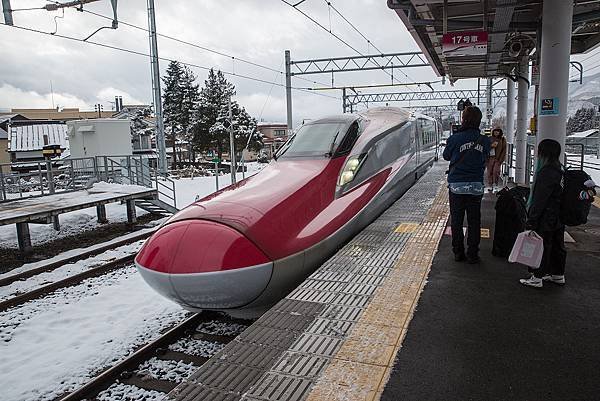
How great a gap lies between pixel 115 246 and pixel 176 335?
6311mm

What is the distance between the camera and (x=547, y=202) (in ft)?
12.9

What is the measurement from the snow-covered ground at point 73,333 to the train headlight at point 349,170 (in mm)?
3040

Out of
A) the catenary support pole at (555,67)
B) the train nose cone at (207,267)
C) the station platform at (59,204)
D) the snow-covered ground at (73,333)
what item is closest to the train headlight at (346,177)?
the train nose cone at (207,267)

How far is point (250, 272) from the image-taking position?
13.7 ft

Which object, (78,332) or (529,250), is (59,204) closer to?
(78,332)

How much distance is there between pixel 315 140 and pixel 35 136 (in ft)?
132

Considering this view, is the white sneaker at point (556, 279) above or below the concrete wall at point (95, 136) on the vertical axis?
below

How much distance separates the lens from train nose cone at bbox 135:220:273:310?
13.4 ft

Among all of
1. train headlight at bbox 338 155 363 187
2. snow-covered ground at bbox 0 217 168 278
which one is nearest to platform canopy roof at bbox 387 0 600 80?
train headlight at bbox 338 155 363 187

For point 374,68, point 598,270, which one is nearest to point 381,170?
point 598,270

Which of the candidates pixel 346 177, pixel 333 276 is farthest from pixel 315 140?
pixel 333 276

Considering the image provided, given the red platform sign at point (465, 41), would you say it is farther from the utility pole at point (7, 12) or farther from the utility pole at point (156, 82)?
the utility pole at point (156, 82)

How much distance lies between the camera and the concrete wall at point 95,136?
70.0ft

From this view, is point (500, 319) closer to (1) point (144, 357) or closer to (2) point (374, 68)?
(1) point (144, 357)
